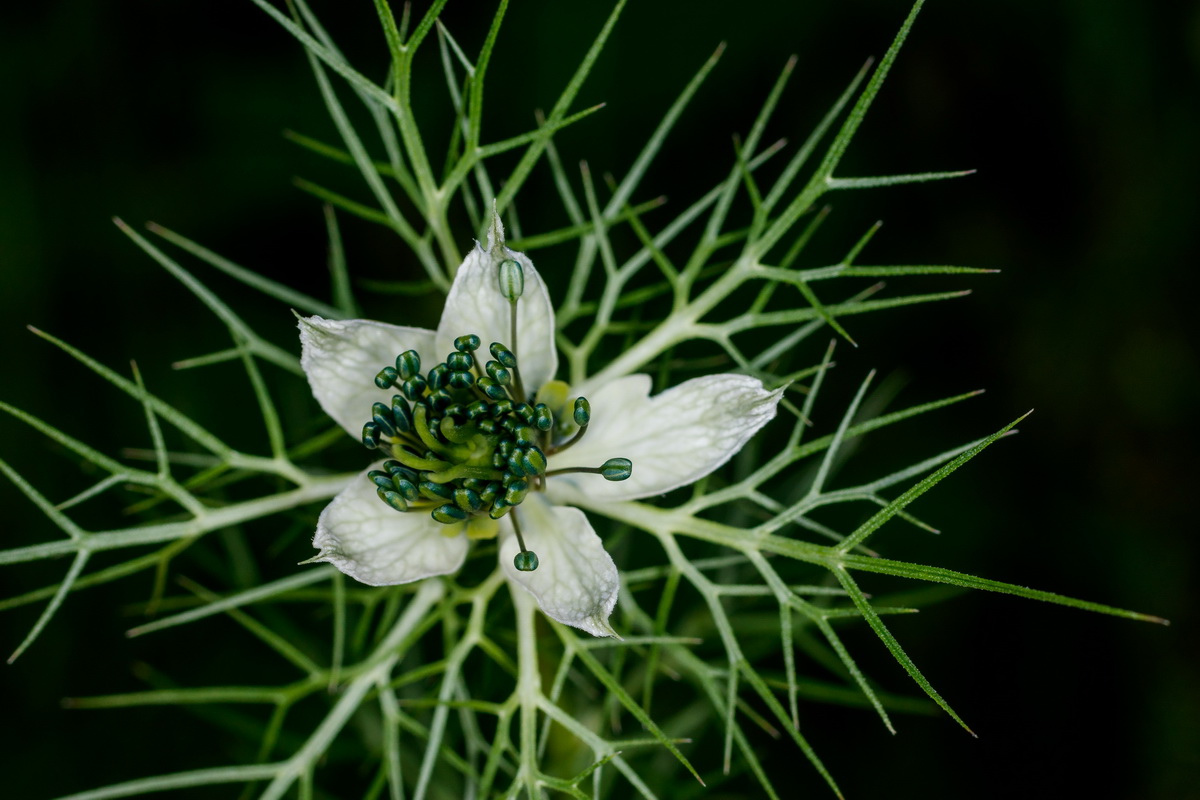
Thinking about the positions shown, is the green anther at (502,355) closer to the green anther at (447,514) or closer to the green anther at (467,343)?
the green anther at (467,343)

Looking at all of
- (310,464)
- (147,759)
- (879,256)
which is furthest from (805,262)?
(147,759)

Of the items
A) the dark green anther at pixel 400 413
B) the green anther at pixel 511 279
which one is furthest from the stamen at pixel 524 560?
the green anther at pixel 511 279

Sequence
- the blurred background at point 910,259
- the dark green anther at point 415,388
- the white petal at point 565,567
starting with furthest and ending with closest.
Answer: the blurred background at point 910,259
the dark green anther at point 415,388
the white petal at point 565,567

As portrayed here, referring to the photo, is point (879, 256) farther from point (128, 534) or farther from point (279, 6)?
point (128, 534)

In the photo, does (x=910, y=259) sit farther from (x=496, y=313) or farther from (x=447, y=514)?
(x=447, y=514)

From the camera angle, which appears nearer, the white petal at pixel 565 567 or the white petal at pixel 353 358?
the white petal at pixel 565 567

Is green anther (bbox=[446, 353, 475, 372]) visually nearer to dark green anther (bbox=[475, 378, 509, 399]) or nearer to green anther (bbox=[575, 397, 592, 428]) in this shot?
dark green anther (bbox=[475, 378, 509, 399])

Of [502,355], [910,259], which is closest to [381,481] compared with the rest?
[502,355]

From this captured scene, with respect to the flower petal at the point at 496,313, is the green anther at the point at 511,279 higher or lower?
higher
